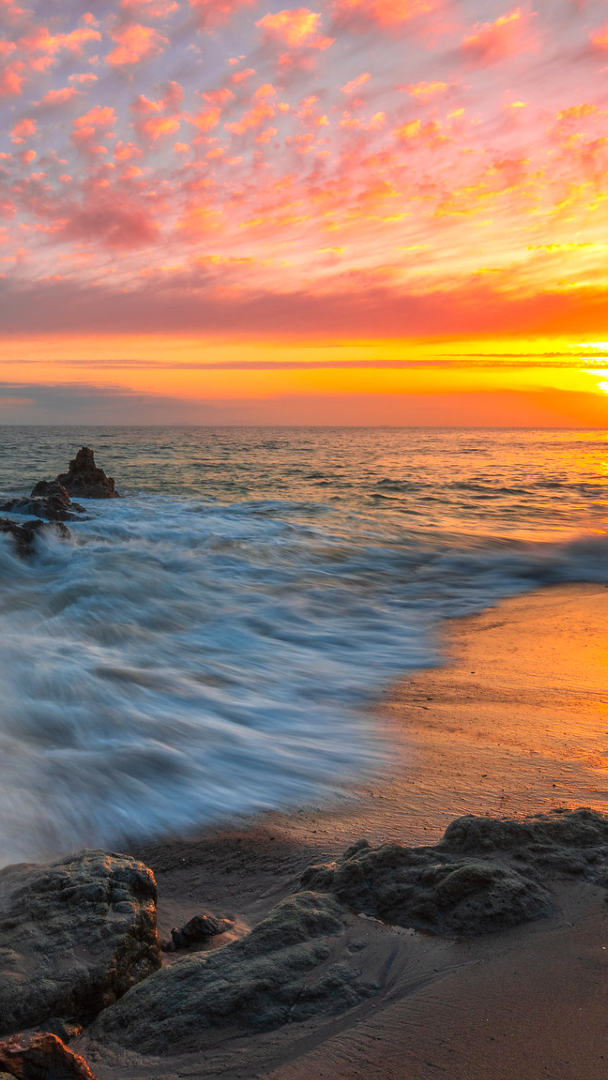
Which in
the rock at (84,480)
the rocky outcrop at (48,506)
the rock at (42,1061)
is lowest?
the rock at (42,1061)

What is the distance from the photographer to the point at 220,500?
1866 cm

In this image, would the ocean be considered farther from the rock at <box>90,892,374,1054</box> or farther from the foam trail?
the rock at <box>90,892,374,1054</box>

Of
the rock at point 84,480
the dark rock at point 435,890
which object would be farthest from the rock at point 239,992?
the rock at point 84,480

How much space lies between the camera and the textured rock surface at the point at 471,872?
2006mm

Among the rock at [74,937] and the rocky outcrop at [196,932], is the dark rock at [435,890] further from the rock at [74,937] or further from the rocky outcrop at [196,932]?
the rock at [74,937]

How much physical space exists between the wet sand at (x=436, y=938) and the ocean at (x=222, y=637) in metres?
0.37

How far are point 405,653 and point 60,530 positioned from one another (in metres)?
7.05

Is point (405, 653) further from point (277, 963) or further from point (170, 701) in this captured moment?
point (277, 963)

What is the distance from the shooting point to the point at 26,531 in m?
10.2

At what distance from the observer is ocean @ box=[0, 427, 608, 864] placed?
370 cm

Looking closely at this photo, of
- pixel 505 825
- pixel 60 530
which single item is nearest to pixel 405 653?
pixel 505 825

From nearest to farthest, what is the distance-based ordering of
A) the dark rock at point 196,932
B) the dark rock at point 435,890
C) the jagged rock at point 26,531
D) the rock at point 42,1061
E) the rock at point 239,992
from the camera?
1. the rock at point 42,1061
2. the rock at point 239,992
3. the dark rock at point 435,890
4. the dark rock at point 196,932
5. the jagged rock at point 26,531

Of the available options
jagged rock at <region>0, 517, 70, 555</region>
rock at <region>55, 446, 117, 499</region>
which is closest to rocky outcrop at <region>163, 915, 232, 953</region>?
jagged rock at <region>0, 517, 70, 555</region>

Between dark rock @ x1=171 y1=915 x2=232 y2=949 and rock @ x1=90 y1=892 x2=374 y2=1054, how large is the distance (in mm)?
275
